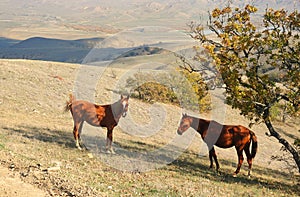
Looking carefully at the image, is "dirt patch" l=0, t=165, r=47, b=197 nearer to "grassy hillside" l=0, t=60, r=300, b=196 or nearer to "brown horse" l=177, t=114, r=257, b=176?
"grassy hillside" l=0, t=60, r=300, b=196

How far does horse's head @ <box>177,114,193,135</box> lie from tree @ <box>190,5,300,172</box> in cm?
210

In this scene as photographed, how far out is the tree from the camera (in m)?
15.6

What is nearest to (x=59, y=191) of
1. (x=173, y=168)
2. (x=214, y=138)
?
(x=173, y=168)

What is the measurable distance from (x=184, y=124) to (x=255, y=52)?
16.0 feet

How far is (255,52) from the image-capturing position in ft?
55.4

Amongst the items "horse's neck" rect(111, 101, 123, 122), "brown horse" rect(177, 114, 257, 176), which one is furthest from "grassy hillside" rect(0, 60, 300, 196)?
"horse's neck" rect(111, 101, 123, 122)

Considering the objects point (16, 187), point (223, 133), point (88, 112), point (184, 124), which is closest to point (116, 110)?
point (88, 112)

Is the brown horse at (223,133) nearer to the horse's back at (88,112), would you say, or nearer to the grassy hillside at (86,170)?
the grassy hillside at (86,170)

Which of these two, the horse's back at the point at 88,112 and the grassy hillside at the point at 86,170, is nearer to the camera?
the grassy hillside at the point at 86,170

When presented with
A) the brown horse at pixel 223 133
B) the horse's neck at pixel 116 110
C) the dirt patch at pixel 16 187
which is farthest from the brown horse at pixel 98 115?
the dirt patch at pixel 16 187

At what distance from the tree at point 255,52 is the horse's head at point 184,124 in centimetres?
Answer: 210

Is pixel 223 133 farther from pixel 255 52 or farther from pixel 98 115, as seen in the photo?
pixel 98 115

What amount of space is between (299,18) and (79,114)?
1114 centimetres

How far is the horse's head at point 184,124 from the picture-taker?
1633 centimetres
